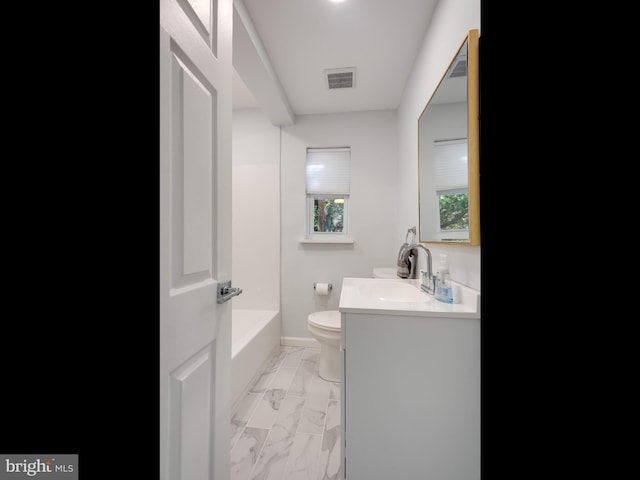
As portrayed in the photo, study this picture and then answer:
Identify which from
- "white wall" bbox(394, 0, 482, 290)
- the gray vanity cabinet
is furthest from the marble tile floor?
"white wall" bbox(394, 0, 482, 290)

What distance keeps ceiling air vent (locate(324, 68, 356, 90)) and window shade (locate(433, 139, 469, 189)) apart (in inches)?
35.1

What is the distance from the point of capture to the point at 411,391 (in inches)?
40.9

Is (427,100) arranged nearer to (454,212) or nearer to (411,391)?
(454,212)

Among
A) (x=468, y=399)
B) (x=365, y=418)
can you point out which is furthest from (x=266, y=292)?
(x=468, y=399)

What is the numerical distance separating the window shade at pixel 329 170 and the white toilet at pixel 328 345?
3.47ft

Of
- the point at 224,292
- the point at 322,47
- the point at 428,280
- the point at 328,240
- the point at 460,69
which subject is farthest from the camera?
the point at 328,240

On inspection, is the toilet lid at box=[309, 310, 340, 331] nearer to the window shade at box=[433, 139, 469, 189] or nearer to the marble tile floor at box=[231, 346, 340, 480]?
the marble tile floor at box=[231, 346, 340, 480]

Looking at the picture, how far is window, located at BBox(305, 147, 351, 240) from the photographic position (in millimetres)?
2664

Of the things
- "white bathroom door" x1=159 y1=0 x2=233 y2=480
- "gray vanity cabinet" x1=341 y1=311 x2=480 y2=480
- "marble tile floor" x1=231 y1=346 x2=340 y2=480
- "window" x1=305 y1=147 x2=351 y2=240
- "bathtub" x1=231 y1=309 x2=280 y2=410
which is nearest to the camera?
"white bathroom door" x1=159 y1=0 x2=233 y2=480

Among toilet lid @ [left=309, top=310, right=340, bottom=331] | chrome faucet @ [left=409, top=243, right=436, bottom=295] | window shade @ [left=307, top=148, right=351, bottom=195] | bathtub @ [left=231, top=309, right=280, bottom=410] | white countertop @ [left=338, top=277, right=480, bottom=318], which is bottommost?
bathtub @ [left=231, top=309, right=280, bottom=410]

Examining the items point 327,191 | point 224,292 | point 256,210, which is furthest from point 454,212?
point 256,210

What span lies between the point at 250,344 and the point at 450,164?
1.43 meters

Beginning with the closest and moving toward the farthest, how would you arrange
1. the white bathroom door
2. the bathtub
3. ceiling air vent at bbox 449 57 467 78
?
1. the white bathroom door
2. ceiling air vent at bbox 449 57 467 78
3. the bathtub
